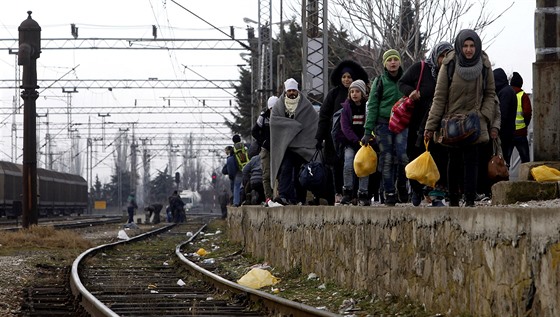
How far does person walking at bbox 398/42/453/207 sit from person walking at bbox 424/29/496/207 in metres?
0.64

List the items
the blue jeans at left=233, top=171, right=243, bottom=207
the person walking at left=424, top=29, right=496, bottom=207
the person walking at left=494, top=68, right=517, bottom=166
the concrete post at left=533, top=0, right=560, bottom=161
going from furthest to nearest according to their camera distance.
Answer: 1. the blue jeans at left=233, top=171, right=243, bottom=207
2. the person walking at left=494, top=68, right=517, bottom=166
3. the concrete post at left=533, top=0, right=560, bottom=161
4. the person walking at left=424, top=29, right=496, bottom=207

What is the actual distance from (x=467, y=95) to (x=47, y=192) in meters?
54.4

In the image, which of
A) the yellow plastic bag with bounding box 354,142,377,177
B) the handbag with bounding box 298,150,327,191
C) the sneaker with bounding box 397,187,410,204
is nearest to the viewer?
the yellow plastic bag with bounding box 354,142,377,177

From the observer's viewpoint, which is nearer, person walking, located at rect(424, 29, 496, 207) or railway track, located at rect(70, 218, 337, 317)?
person walking, located at rect(424, 29, 496, 207)

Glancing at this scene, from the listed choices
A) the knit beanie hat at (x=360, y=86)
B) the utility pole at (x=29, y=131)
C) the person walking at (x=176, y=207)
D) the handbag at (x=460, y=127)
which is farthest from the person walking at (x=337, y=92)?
the person walking at (x=176, y=207)

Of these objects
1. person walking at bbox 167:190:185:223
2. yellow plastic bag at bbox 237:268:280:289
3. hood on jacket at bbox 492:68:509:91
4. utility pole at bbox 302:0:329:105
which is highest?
utility pole at bbox 302:0:329:105

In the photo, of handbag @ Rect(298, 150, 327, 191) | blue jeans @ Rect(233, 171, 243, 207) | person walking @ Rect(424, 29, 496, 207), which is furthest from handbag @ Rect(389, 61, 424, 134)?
blue jeans @ Rect(233, 171, 243, 207)

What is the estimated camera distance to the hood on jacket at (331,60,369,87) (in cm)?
1312

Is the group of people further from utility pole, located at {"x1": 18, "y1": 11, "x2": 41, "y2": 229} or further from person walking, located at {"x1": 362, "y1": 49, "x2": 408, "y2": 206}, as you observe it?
utility pole, located at {"x1": 18, "y1": 11, "x2": 41, "y2": 229}

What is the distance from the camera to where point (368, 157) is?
11695 millimetres

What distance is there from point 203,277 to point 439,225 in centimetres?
663

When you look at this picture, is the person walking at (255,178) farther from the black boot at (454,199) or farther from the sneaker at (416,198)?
the black boot at (454,199)

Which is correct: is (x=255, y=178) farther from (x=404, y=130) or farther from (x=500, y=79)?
(x=404, y=130)

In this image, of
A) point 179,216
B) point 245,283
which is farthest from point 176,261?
point 179,216
